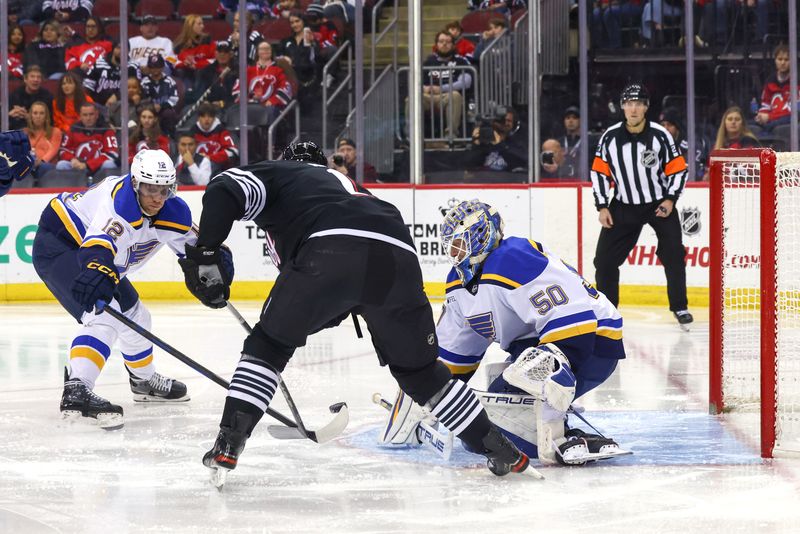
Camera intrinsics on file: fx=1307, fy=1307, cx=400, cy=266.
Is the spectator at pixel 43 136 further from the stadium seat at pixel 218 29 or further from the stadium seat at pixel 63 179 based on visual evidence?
the stadium seat at pixel 218 29

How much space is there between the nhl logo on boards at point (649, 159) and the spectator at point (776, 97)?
167 centimetres

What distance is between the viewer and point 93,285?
147 inches

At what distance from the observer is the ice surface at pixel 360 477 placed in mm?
2930

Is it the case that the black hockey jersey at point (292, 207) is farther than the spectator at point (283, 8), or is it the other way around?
the spectator at point (283, 8)

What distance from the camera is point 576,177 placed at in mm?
→ 7996

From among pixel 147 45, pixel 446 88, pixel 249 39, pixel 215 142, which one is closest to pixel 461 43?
pixel 446 88

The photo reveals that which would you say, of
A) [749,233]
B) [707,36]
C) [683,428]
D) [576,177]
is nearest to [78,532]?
[683,428]

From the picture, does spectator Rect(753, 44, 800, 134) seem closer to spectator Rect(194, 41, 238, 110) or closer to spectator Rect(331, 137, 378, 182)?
spectator Rect(331, 137, 378, 182)

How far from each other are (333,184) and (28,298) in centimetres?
556

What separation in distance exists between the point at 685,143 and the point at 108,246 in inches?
191

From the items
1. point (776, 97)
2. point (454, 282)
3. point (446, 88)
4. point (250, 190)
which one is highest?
point (446, 88)

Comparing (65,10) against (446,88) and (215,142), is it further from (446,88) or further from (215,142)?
(446,88)

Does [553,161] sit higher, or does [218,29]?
[218,29]

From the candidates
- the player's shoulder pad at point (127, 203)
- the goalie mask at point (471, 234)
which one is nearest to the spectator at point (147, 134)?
the player's shoulder pad at point (127, 203)
